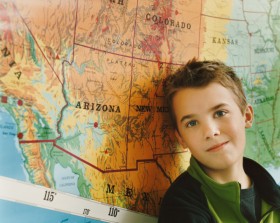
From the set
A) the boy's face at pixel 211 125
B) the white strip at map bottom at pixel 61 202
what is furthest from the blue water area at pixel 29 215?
the boy's face at pixel 211 125

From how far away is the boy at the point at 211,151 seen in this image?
3.21ft

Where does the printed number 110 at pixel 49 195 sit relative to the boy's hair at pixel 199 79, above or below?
below

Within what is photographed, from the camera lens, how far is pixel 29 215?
31.5 inches

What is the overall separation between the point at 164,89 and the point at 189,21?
257mm

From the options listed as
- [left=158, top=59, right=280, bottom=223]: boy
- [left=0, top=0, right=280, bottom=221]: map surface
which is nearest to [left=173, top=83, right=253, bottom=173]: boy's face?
[left=158, top=59, right=280, bottom=223]: boy

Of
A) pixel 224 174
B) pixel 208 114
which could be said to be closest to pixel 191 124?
pixel 208 114

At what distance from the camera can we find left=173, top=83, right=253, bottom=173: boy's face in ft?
3.29

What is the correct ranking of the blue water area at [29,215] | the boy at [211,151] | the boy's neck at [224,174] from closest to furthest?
the blue water area at [29,215] < the boy at [211,151] < the boy's neck at [224,174]

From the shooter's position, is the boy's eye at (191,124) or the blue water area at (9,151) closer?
the blue water area at (9,151)

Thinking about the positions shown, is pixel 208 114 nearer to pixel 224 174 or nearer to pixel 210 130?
pixel 210 130

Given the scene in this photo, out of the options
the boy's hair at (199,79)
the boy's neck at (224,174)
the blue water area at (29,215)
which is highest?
the boy's hair at (199,79)

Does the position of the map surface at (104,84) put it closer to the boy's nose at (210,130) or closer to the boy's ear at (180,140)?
the boy's ear at (180,140)

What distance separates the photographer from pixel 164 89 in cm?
111

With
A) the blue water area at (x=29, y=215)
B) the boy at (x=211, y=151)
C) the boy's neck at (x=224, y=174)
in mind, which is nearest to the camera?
the blue water area at (x=29, y=215)
